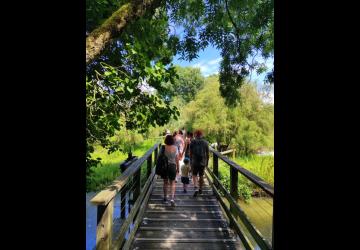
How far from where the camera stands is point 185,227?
5301 millimetres

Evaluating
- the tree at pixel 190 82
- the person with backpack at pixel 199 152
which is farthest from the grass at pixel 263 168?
the tree at pixel 190 82

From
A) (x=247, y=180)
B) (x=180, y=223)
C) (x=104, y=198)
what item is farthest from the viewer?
(x=247, y=180)

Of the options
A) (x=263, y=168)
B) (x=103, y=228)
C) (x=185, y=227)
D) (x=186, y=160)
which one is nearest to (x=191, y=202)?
(x=186, y=160)

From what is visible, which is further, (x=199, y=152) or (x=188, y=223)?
(x=199, y=152)

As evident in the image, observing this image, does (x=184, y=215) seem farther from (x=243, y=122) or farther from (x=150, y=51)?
(x=243, y=122)

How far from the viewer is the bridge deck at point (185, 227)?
4.55 meters

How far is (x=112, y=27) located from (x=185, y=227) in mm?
3194

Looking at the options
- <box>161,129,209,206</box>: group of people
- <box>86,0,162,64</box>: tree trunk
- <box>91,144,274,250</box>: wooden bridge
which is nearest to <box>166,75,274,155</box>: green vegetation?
<box>161,129,209,206</box>: group of people

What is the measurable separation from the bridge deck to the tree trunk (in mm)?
2524
